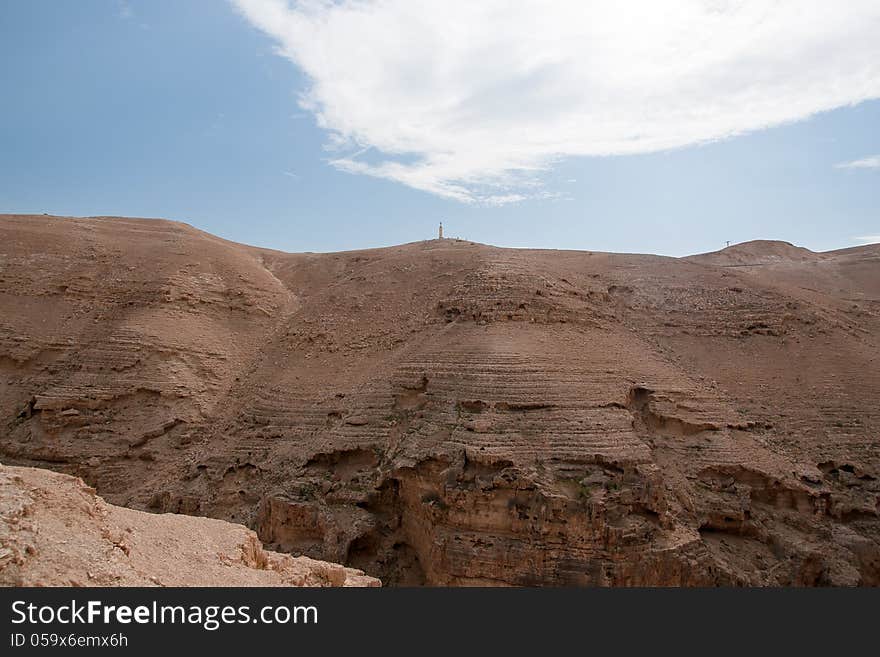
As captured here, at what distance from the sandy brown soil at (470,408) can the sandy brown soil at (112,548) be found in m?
5.30

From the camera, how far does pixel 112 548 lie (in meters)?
6.45

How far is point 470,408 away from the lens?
15.1 metres

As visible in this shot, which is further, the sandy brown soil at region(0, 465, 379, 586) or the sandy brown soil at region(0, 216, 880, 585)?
the sandy brown soil at region(0, 216, 880, 585)

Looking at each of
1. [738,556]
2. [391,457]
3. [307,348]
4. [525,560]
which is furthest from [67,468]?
[738,556]

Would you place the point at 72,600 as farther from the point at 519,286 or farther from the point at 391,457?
the point at 519,286

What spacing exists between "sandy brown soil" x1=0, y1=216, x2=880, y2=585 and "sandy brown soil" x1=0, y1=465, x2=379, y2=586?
5.30m

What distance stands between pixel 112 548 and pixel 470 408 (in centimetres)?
972

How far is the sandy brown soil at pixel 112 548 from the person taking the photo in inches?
220

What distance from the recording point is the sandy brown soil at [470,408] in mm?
13289

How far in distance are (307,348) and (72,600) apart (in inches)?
616

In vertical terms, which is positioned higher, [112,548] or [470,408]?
[470,408]

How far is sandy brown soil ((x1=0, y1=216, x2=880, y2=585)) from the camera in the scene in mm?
13289

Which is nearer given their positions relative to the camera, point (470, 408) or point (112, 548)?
point (112, 548)

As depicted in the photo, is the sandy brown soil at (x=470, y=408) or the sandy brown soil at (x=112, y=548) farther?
the sandy brown soil at (x=470, y=408)
